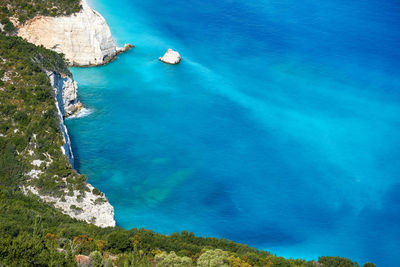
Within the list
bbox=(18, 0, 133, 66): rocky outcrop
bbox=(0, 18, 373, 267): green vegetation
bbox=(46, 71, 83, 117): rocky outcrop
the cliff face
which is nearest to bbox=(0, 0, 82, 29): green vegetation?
bbox=(18, 0, 133, 66): rocky outcrop

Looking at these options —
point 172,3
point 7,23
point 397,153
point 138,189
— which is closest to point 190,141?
point 138,189

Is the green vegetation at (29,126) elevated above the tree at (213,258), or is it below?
above

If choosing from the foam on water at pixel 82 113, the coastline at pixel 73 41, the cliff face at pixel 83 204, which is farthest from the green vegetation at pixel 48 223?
the foam on water at pixel 82 113

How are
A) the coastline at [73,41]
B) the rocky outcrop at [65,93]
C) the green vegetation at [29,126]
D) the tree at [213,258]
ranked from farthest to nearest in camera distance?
the coastline at [73,41] → the rocky outcrop at [65,93] → the green vegetation at [29,126] → the tree at [213,258]

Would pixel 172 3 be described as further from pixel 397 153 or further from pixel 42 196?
pixel 42 196

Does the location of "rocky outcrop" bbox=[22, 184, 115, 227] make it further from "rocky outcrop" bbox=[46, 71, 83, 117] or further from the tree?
"rocky outcrop" bbox=[46, 71, 83, 117]

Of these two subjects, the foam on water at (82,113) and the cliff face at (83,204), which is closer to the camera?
the cliff face at (83,204)

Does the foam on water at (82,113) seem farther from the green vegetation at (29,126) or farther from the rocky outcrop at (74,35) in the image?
the rocky outcrop at (74,35)

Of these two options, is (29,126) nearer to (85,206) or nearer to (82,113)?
(85,206)
